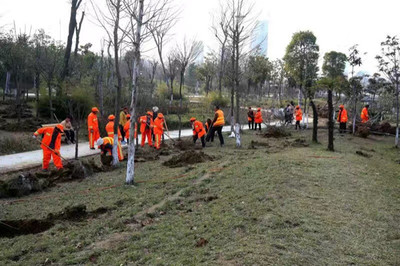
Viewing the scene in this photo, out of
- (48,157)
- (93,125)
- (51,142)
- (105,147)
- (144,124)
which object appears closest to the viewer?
(51,142)

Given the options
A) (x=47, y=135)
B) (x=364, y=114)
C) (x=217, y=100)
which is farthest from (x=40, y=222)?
(x=217, y=100)

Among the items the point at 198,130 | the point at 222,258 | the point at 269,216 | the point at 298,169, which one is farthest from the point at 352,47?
the point at 222,258

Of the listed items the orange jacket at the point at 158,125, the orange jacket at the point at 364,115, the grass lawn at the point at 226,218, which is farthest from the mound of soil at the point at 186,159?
the orange jacket at the point at 364,115

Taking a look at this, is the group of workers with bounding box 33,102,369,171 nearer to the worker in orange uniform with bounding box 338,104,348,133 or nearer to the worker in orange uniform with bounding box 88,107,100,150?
the worker in orange uniform with bounding box 88,107,100,150

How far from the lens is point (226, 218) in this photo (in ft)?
18.7

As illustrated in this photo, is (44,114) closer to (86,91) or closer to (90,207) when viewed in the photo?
(86,91)

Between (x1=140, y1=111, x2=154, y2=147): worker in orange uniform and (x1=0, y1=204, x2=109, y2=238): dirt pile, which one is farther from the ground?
(x1=140, y1=111, x2=154, y2=147): worker in orange uniform

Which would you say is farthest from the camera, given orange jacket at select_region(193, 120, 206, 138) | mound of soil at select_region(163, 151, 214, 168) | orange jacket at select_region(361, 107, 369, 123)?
orange jacket at select_region(361, 107, 369, 123)

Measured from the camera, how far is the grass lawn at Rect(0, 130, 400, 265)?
4.57 meters

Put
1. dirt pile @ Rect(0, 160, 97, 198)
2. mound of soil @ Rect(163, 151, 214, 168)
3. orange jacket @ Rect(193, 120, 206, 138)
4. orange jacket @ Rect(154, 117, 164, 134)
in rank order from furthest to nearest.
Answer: orange jacket @ Rect(193, 120, 206, 138) < orange jacket @ Rect(154, 117, 164, 134) < mound of soil @ Rect(163, 151, 214, 168) < dirt pile @ Rect(0, 160, 97, 198)

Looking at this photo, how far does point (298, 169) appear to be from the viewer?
881cm

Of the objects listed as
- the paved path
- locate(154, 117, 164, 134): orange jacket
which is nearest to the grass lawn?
the paved path

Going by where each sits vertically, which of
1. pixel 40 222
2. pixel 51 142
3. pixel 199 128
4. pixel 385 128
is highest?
pixel 199 128

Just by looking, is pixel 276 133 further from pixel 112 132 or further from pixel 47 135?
pixel 47 135
